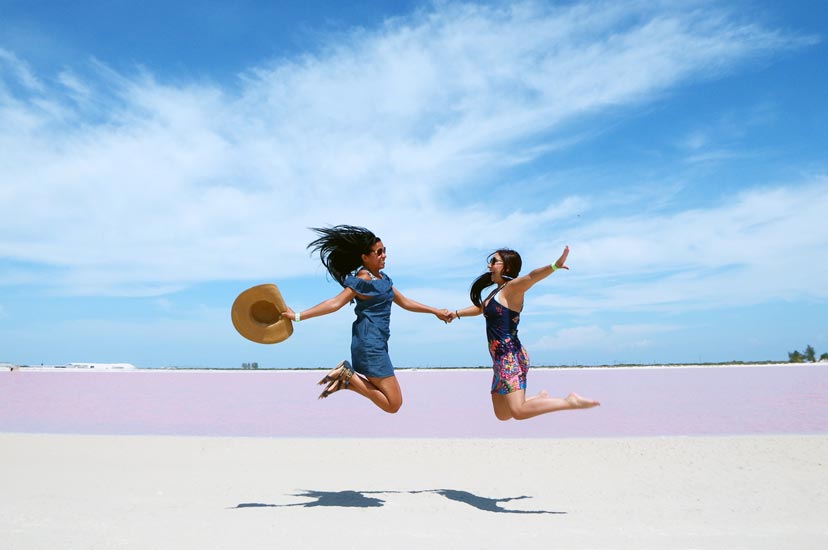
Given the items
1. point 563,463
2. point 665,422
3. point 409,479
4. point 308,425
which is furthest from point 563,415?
point 409,479

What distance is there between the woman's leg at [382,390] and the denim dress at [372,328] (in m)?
0.06

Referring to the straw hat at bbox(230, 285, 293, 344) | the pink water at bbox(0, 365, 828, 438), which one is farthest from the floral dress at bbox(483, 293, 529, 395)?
the pink water at bbox(0, 365, 828, 438)

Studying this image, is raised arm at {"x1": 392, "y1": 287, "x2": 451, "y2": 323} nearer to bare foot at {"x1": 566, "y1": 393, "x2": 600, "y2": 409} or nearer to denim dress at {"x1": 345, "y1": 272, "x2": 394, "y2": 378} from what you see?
denim dress at {"x1": 345, "y1": 272, "x2": 394, "y2": 378}

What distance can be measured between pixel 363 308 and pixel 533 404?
2.04 metres

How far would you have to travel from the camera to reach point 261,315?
7293mm

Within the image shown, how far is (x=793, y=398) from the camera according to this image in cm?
2588

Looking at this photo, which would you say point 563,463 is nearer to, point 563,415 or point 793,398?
point 563,415

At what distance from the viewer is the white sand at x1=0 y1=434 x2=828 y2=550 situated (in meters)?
6.87

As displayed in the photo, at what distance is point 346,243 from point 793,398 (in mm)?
23894

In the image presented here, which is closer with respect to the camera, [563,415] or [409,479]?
[409,479]

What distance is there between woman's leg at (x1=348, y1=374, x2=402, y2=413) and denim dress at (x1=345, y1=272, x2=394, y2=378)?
65 millimetres

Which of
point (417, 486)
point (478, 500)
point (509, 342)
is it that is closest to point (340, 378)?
point (509, 342)

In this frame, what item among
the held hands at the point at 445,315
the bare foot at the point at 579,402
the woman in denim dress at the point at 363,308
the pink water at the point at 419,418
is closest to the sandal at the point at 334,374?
the woman in denim dress at the point at 363,308

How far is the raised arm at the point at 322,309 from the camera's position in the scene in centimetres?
712
